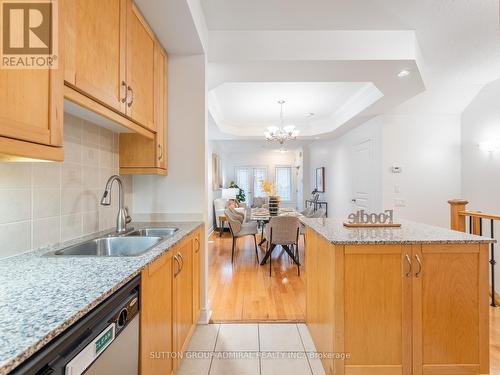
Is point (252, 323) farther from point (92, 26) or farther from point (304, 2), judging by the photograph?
point (304, 2)

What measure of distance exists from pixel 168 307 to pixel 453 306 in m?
1.67

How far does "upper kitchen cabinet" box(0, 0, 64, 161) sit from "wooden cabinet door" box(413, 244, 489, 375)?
1.90 m

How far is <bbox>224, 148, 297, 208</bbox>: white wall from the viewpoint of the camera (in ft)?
29.7

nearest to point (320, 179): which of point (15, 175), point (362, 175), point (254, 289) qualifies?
point (362, 175)

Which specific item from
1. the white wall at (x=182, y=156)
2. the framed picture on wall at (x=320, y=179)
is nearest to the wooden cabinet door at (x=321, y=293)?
the white wall at (x=182, y=156)

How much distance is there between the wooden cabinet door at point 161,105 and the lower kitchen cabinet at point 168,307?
73 centimetres

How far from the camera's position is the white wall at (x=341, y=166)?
427 cm

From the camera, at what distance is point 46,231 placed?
136cm

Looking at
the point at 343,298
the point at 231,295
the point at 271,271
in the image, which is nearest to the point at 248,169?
the point at 271,271

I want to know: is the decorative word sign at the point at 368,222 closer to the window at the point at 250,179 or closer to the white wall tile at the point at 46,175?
the white wall tile at the point at 46,175

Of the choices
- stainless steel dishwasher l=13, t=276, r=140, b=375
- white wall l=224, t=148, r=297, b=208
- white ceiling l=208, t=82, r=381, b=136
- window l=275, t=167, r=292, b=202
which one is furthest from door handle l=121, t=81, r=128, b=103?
window l=275, t=167, r=292, b=202

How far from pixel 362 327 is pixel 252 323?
1083 mm

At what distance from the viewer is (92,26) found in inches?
48.5

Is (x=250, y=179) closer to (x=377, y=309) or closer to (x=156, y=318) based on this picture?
(x=377, y=309)
